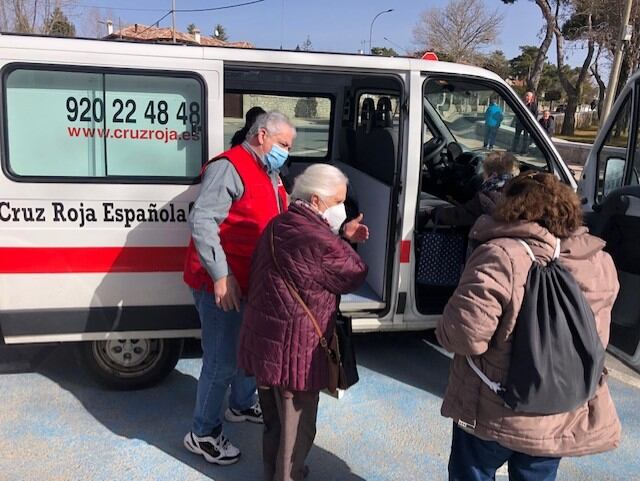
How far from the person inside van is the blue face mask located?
1376mm

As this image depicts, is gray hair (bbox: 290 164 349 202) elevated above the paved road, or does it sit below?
above

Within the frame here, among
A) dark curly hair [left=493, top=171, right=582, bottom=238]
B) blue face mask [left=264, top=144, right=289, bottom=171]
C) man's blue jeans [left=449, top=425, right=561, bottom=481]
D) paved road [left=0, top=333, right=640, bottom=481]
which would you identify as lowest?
paved road [left=0, top=333, right=640, bottom=481]

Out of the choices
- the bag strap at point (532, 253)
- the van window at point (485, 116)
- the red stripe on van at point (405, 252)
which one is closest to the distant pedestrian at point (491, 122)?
the van window at point (485, 116)

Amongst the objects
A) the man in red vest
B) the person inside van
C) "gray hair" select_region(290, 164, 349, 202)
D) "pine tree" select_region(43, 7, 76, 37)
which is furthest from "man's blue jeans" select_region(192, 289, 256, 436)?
"pine tree" select_region(43, 7, 76, 37)

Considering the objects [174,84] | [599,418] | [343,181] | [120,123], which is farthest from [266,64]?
[599,418]

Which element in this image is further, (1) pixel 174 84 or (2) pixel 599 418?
(1) pixel 174 84

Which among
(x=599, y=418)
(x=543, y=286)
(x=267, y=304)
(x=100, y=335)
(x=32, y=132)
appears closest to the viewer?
(x=543, y=286)

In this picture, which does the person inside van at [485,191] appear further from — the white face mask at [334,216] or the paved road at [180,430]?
the white face mask at [334,216]

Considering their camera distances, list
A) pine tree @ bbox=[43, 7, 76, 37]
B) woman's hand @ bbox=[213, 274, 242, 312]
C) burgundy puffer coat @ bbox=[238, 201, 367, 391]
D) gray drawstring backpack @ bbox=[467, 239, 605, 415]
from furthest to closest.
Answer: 1. pine tree @ bbox=[43, 7, 76, 37]
2. woman's hand @ bbox=[213, 274, 242, 312]
3. burgundy puffer coat @ bbox=[238, 201, 367, 391]
4. gray drawstring backpack @ bbox=[467, 239, 605, 415]

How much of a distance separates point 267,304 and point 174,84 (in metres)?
1.48

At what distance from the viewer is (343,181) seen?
2.32 metres

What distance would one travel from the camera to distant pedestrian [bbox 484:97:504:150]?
155 inches

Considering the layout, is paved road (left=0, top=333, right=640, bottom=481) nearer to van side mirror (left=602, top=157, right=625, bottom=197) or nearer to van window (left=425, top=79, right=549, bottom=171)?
van side mirror (left=602, top=157, right=625, bottom=197)

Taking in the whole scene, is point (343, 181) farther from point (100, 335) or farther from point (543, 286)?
point (100, 335)
